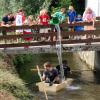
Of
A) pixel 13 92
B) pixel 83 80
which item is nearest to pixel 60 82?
pixel 83 80

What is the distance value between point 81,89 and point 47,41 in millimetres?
2659

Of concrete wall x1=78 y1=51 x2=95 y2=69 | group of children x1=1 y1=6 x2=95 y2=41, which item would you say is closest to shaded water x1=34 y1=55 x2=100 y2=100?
concrete wall x1=78 y1=51 x2=95 y2=69

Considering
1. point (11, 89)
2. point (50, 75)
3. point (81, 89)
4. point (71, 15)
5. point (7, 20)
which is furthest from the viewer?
point (71, 15)

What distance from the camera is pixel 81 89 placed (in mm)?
20969

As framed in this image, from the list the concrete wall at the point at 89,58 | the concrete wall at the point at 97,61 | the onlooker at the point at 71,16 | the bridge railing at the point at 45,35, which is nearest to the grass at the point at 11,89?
the bridge railing at the point at 45,35

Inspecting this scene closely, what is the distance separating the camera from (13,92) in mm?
15742

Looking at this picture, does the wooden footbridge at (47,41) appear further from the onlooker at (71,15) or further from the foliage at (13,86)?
the foliage at (13,86)

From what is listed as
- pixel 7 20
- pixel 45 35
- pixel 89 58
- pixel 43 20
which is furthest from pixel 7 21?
pixel 89 58

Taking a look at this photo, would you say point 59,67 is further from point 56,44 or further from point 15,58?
point 15,58

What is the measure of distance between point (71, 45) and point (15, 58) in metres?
5.04

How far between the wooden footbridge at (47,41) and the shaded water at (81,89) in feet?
5.82

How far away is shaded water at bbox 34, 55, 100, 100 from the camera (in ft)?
63.2

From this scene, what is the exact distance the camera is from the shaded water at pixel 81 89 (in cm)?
1925

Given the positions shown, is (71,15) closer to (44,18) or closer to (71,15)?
(71,15)
